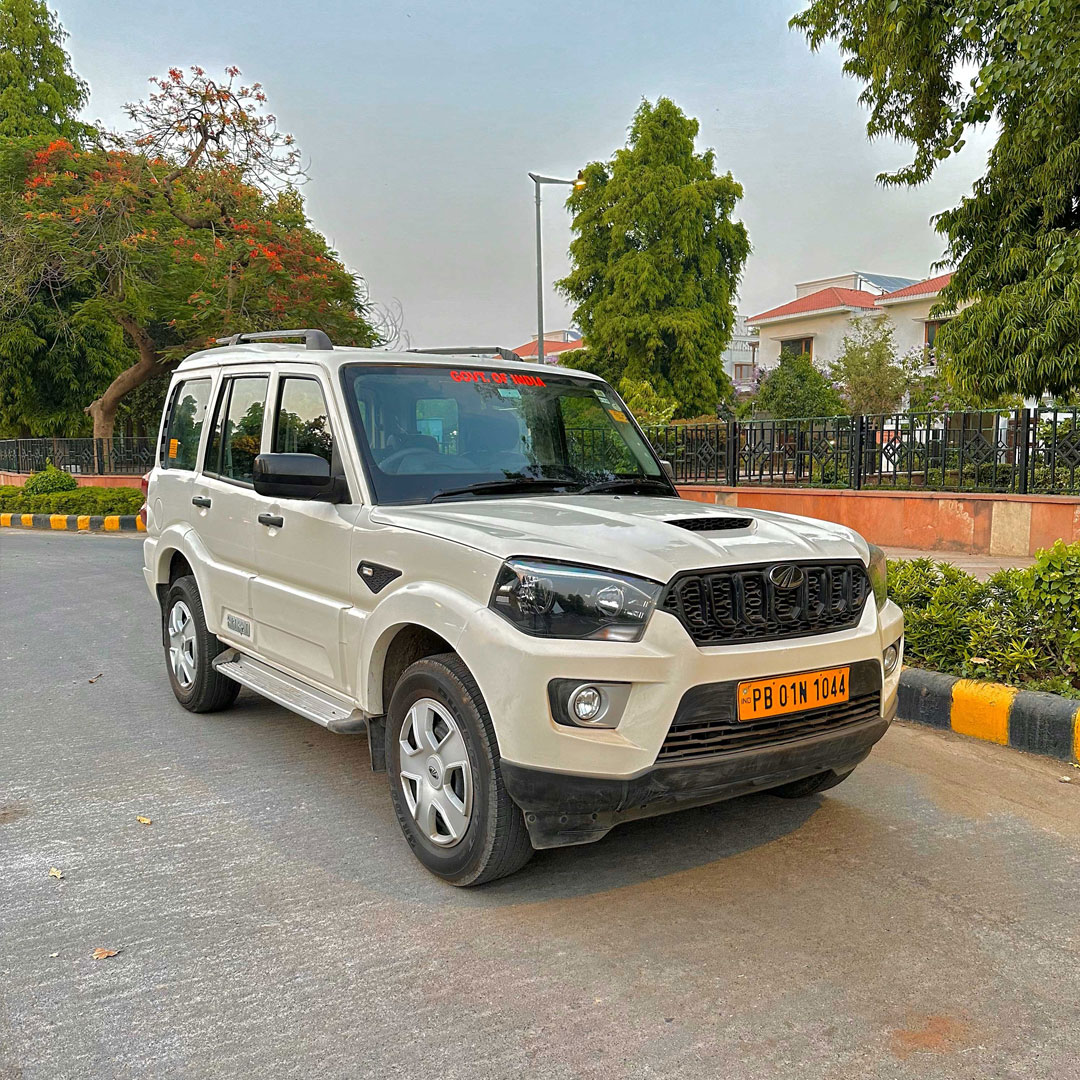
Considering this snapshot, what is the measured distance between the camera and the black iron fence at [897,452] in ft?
34.1

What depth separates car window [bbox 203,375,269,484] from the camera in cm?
471

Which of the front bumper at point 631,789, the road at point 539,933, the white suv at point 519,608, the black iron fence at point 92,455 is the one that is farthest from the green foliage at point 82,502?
the front bumper at point 631,789

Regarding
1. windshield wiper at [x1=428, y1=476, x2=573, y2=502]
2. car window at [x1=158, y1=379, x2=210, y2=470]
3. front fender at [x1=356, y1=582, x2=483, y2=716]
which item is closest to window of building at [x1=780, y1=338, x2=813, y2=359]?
car window at [x1=158, y1=379, x2=210, y2=470]

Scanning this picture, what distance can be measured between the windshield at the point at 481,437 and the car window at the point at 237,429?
81 cm

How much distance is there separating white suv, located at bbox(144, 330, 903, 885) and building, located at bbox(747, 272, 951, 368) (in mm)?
36536

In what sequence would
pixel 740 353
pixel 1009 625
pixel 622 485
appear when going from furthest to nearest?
pixel 740 353 < pixel 1009 625 < pixel 622 485

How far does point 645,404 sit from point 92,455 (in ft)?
52.3

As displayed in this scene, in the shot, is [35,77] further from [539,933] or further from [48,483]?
[539,933]

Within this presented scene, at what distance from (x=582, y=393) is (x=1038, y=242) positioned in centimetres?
863

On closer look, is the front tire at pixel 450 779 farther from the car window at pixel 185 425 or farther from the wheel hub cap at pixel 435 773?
the car window at pixel 185 425

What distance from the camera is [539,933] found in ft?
9.86

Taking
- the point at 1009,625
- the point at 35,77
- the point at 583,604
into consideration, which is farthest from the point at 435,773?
the point at 35,77

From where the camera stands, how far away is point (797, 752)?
3.16 m

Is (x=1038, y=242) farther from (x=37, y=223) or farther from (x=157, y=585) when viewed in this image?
(x=37, y=223)
